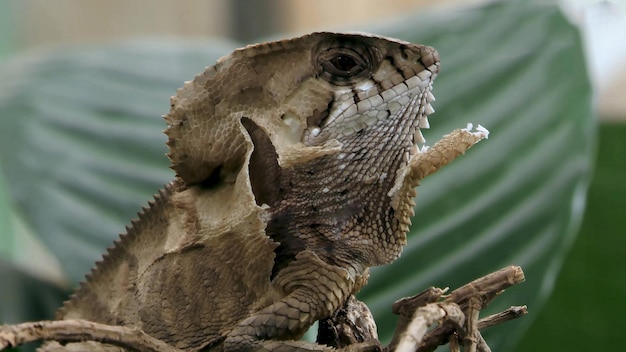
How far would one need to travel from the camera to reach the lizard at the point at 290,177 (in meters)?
0.81

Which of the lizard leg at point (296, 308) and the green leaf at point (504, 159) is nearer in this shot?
the lizard leg at point (296, 308)

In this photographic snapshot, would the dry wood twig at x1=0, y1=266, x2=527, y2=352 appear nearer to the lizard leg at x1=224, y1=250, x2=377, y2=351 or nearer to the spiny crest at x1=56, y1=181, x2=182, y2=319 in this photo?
the lizard leg at x1=224, y1=250, x2=377, y2=351

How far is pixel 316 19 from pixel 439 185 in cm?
118

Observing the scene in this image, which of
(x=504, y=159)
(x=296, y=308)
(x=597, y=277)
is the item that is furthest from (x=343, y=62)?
(x=597, y=277)

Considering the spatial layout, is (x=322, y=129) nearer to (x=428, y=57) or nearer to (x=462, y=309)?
(x=428, y=57)

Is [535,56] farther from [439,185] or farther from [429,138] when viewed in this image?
[429,138]

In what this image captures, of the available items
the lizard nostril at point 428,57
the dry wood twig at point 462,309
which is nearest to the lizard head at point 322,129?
the lizard nostril at point 428,57

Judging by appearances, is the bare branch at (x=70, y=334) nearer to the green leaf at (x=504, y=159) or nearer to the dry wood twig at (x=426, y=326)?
the dry wood twig at (x=426, y=326)

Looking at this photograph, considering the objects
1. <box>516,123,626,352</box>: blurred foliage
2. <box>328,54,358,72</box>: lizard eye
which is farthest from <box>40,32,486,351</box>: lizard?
<box>516,123,626,352</box>: blurred foliage

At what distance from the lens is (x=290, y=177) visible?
Result: 2.78 ft

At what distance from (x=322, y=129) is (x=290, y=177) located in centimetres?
6

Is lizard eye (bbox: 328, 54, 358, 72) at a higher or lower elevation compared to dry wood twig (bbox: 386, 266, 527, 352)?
higher

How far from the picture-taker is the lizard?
31.9 inches

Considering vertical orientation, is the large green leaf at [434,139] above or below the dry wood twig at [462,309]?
above
